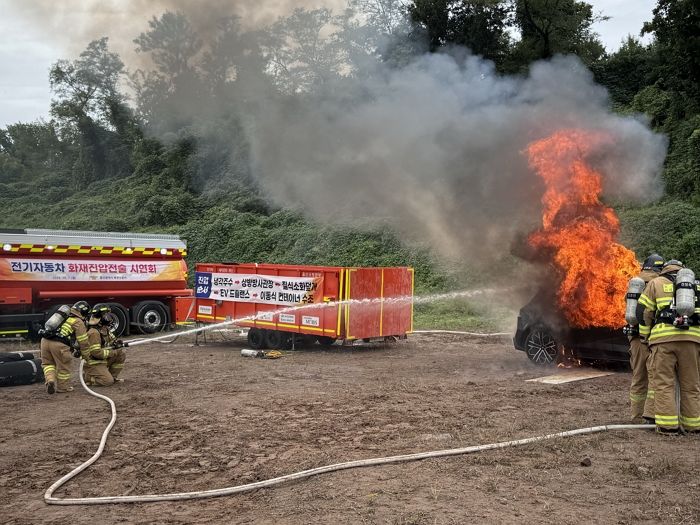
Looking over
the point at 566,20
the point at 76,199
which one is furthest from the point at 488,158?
the point at 76,199

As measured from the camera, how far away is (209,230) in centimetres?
3550

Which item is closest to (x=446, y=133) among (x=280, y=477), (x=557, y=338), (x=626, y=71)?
(x=557, y=338)

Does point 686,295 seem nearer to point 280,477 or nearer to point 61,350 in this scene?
point 280,477

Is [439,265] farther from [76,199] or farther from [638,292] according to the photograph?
[76,199]

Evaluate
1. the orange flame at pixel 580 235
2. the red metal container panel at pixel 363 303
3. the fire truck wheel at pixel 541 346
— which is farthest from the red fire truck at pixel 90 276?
the orange flame at pixel 580 235

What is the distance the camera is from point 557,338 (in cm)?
1181

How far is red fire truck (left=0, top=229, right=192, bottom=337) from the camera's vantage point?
16.9 metres

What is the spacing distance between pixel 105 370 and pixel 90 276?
774 cm

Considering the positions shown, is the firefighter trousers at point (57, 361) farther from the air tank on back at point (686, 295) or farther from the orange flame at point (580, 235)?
the air tank on back at point (686, 295)

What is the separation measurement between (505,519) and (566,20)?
26310 mm

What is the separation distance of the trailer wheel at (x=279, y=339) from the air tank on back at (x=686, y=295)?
9992 mm

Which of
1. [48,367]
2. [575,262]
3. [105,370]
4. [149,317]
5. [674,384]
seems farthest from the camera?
[149,317]

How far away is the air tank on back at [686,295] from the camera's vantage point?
7.21 metres

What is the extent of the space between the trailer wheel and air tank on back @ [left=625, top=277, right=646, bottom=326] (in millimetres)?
9168
